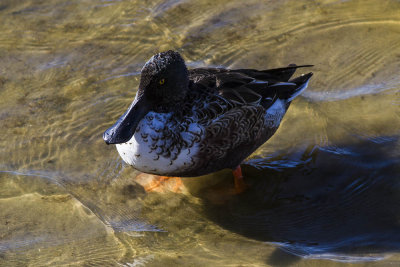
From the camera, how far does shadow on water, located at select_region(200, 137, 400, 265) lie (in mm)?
4152

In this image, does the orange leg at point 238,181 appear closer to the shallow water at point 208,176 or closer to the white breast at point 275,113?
the shallow water at point 208,176

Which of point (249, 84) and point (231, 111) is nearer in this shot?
point (231, 111)

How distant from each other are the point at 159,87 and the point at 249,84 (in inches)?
34.5

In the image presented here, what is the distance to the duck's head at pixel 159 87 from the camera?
13.8 ft

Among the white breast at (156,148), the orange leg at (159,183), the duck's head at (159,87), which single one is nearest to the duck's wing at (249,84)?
the duck's head at (159,87)

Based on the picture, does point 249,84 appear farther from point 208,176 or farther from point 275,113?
point 208,176

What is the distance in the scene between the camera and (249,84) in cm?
468

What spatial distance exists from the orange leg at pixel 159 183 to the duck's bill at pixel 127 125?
946 millimetres

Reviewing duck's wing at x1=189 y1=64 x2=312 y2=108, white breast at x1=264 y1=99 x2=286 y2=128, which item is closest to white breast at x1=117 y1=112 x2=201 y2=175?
duck's wing at x1=189 y1=64 x2=312 y2=108

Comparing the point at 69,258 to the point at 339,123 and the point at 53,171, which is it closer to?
the point at 53,171

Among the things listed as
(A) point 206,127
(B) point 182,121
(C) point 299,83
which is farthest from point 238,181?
(C) point 299,83

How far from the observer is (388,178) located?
4.74 m

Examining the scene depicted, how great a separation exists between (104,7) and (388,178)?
13.8 feet

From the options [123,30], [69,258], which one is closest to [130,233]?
[69,258]
